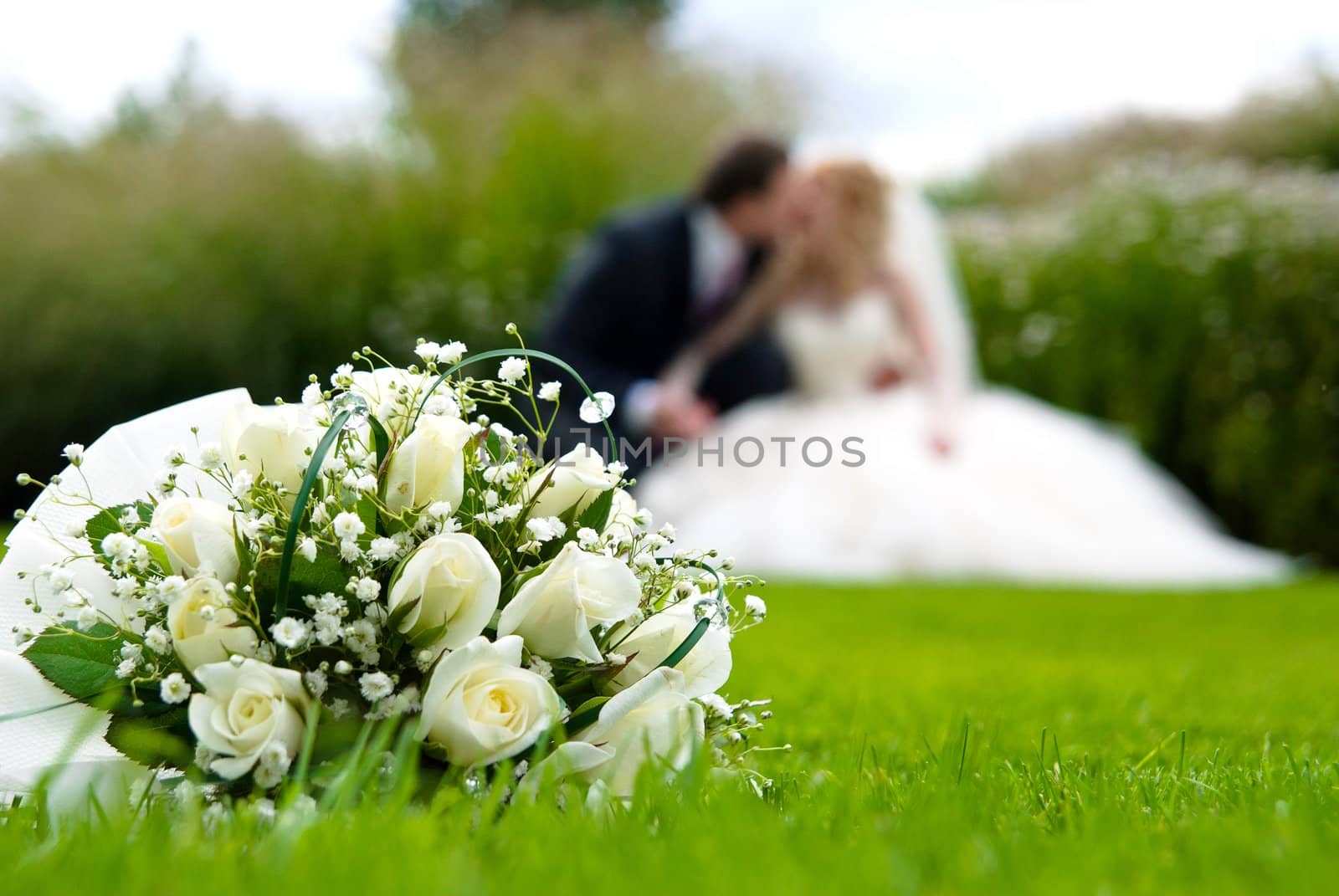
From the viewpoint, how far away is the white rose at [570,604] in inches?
48.4

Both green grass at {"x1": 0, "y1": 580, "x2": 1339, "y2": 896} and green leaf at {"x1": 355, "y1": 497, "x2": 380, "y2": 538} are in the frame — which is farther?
green leaf at {"x1": 355, "y1": 497, "x2": 380, "y2": 538}

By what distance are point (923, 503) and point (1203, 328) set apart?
2.98m

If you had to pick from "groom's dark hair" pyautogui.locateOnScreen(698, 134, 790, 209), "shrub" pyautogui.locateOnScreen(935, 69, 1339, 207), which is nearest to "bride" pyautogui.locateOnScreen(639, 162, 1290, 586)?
"groom's dark hair" pyautogui.locateOnScreen(698, 134, 790, 209)

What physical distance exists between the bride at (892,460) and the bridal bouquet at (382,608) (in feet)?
13.9

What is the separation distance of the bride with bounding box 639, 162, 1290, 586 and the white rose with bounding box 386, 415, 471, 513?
429cm

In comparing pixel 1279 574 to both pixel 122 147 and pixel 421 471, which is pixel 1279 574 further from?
pixel 122 147

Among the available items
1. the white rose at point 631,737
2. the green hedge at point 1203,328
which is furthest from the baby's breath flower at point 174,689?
the green hedge at point 1203,328

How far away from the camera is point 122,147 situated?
336 inches

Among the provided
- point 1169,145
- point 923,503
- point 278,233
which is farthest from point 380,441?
point 1169,145

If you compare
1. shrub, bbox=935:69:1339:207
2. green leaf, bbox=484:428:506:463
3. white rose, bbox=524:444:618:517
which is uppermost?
shrub, bbox=935:69:1339:207

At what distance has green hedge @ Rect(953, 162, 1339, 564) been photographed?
7.27 m

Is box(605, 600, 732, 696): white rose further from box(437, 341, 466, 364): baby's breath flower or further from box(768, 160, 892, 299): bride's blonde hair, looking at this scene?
box(768, 160, 892, 299): bride's blonde hair

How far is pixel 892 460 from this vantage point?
604 cm

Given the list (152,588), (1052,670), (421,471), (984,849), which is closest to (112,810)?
(152,588)
